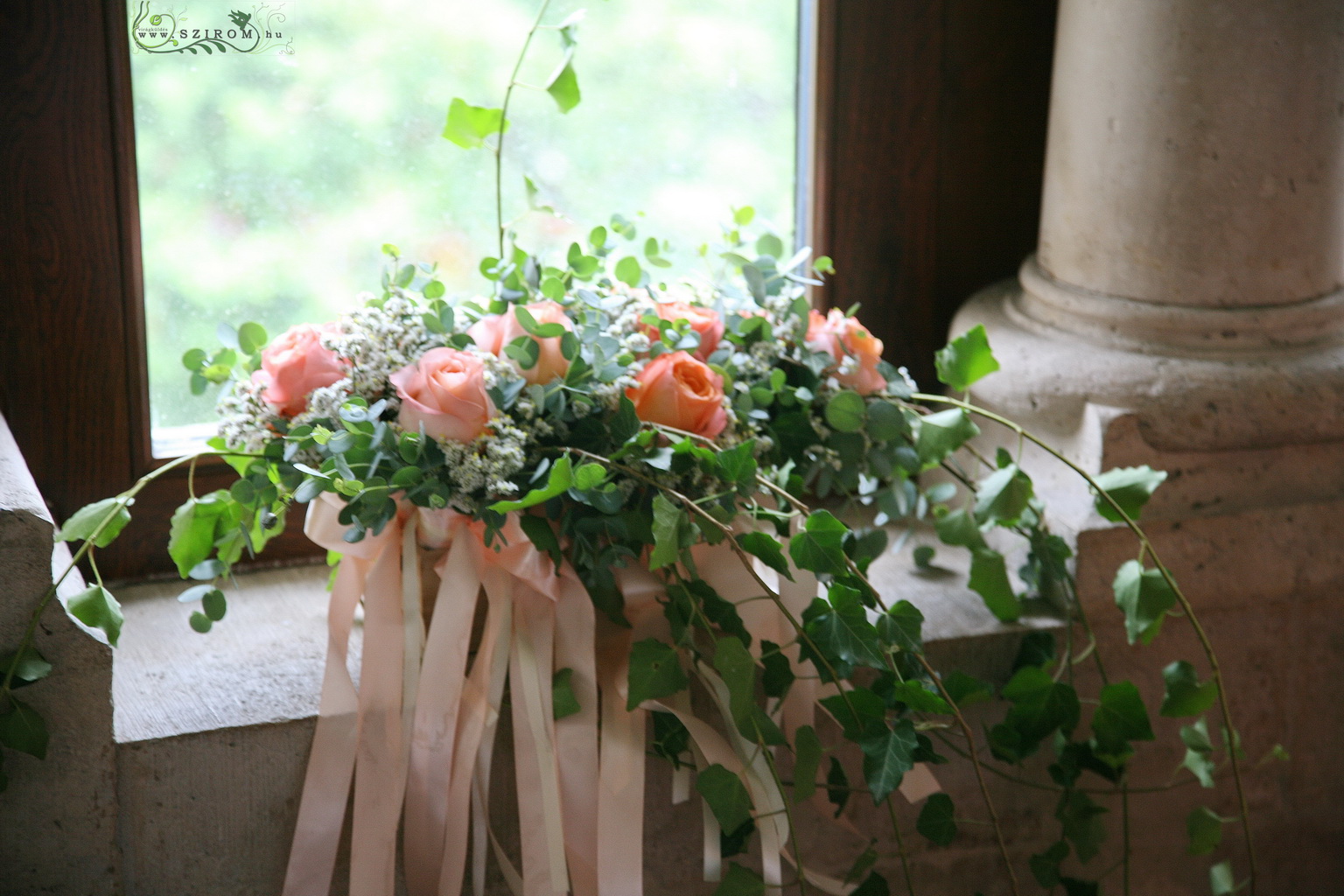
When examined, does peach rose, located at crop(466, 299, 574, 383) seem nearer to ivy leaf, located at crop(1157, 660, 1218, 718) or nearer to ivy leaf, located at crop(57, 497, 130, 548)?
ivy leaf, located at crop(57, 497, 130, 548)

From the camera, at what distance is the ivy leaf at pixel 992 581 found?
1.59m

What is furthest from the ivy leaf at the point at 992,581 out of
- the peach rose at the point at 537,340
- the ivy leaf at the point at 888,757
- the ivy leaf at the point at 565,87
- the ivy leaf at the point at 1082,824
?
the ivy leaf at the point at 565,87

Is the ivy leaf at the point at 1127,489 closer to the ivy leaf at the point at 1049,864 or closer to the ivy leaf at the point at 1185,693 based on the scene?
the ivy leaf at the point at 1185,693

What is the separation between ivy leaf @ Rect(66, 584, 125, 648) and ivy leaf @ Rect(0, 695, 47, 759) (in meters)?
0.09

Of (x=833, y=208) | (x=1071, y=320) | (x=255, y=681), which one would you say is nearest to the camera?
(x=255, y=681)

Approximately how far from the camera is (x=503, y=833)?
144 cm

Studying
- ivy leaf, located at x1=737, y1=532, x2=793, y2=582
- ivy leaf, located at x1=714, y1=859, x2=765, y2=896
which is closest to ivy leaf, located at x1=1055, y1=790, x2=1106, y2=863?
ivy leaf, located at x1=714, y1=859, x2=765, y2=896

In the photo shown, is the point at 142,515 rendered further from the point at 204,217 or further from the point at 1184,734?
the point at 1184,734

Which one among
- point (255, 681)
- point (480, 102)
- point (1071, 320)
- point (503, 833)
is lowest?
point (503, 833)

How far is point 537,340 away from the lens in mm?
1287

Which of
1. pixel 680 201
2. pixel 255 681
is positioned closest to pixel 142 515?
pixel 255 681

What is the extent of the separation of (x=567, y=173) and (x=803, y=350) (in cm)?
46

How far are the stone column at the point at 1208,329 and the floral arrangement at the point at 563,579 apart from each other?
21 centimetres

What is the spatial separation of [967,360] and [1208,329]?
405 millimetres
